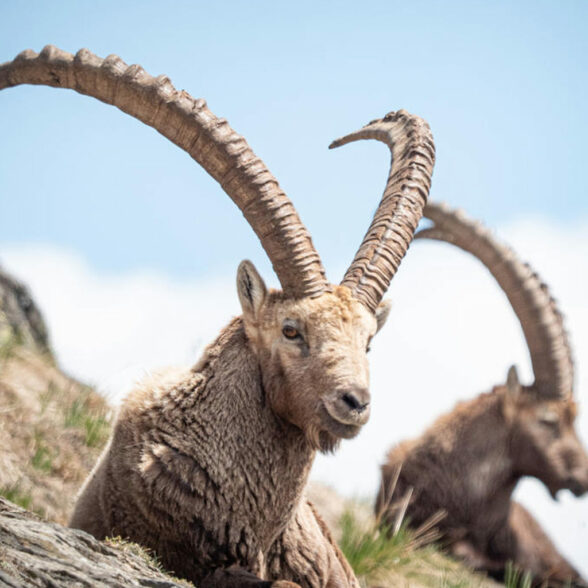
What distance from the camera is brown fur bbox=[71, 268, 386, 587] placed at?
487cm

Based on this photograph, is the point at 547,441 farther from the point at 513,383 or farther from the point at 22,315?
the point at 22,315

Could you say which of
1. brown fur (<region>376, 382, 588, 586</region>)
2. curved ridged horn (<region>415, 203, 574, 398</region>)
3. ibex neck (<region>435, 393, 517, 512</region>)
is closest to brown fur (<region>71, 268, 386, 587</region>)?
brown fur (<region>376, 382, 588, 586</region>)

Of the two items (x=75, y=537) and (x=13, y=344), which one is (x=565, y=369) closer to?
(x=13, y=344)

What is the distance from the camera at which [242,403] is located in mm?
5137

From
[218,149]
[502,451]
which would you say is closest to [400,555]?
[502,451]

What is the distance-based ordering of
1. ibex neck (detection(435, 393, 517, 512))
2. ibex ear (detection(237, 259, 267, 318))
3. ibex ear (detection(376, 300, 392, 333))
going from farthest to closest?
1. ibex neck (detection(435, 393, 517, 512))
2. ibex ear (detection(376, 300, 392, 333))
3. ibex ear (detection(237, 259, 267, 318))

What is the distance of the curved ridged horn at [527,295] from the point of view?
1064cm

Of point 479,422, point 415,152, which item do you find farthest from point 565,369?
point 415,152

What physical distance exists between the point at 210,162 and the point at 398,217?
55.0 inches

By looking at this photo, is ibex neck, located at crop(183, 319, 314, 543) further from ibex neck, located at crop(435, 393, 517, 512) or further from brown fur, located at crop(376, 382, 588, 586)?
ibex neck, located at crop(435, 393, 517, 512)

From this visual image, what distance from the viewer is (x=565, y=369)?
1067 cm

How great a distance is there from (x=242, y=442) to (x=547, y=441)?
21.0 feet

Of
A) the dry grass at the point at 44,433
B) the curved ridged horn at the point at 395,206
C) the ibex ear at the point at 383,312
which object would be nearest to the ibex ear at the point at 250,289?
the curved ridged horn at the point at 395,206

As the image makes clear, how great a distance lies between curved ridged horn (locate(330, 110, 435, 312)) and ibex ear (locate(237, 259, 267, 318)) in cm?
61
